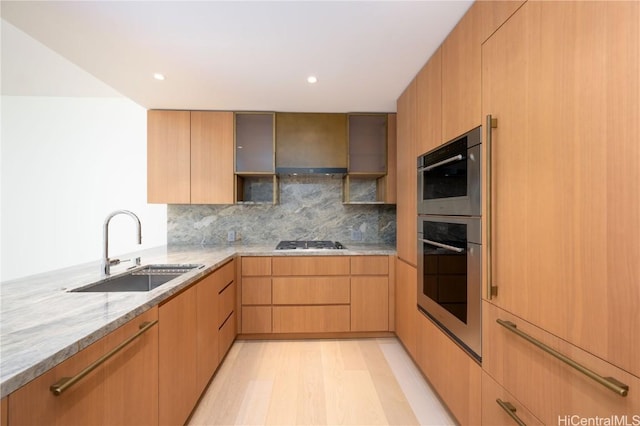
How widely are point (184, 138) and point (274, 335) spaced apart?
227cm

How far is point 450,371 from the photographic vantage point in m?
1.61

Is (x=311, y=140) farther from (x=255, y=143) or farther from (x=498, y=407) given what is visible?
(x=498, y=407)

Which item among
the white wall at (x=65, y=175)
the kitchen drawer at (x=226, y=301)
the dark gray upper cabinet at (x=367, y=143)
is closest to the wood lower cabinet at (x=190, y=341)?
the kitchen drawer at (x=226, y=301)

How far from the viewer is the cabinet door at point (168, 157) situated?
2865 millimetres

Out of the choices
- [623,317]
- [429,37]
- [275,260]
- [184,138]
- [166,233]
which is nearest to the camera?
[623,317]

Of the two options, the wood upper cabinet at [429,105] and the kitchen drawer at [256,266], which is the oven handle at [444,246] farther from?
the kitchen drawer at [256,266]

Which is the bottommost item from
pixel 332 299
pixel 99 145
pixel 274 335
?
pixel 274 335

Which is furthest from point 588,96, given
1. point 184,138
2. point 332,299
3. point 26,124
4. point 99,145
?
point 26,124

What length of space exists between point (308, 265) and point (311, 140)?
1355 millimetres

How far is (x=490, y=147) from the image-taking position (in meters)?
1.22

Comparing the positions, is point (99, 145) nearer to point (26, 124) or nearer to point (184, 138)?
point (26, 124)

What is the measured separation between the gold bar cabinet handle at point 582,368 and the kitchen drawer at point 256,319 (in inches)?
83.3

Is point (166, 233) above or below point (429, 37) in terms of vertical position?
below

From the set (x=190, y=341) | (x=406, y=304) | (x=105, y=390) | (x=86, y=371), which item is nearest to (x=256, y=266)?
(x=190, y=341)
